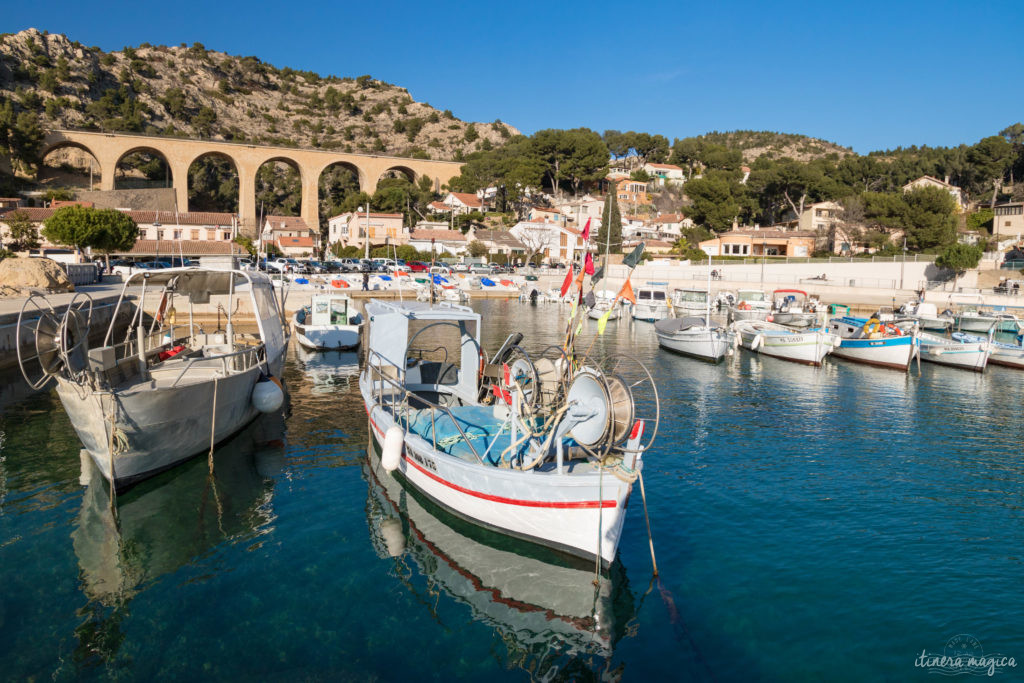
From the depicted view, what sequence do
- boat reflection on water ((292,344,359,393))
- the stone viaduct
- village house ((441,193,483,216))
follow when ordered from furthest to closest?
village house ((441,193,483,216)) < the stone viaduct < boat reflection on water ((292,344,359,393))

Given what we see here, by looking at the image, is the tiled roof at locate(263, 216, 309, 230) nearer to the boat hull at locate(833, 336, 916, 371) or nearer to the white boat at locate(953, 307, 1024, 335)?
the boat hull at locate(833, 336, 916, 371)

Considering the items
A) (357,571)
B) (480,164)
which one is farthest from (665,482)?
(480,164)

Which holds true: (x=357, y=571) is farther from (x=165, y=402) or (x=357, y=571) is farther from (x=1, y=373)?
(x=1, y=373)

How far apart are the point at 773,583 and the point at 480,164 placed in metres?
89.2

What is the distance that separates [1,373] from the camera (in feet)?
61.5

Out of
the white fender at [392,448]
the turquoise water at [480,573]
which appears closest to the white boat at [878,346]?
the turquoise water at [480,573]

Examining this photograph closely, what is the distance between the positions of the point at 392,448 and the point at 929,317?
3983cm

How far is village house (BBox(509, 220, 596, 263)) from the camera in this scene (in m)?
70.9

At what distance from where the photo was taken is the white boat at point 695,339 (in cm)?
2642

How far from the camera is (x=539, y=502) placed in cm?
805

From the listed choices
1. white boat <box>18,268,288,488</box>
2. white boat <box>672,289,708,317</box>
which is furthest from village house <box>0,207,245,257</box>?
white boat <box>18,268,288,488</box>

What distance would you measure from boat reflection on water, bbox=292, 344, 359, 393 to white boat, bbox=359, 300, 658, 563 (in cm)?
710

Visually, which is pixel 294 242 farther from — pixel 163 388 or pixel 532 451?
pixel 532 451

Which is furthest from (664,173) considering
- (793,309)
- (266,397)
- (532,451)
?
(532,451)
